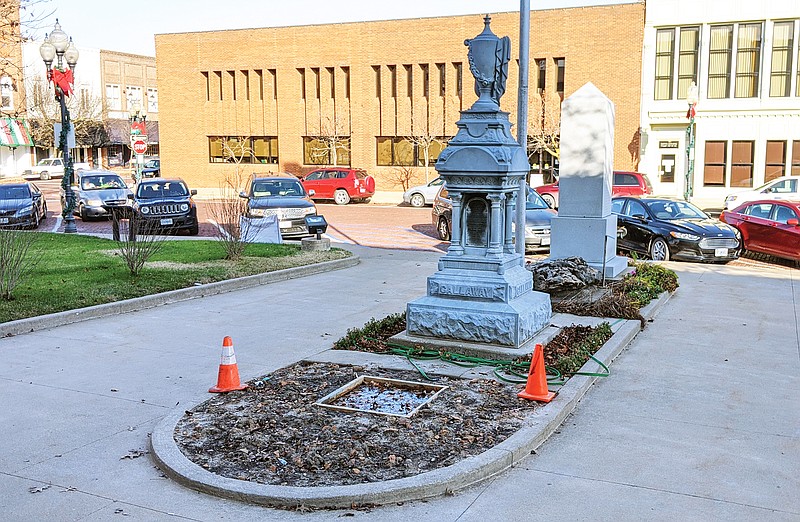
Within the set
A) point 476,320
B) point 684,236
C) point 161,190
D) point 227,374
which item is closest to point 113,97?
point 161,190

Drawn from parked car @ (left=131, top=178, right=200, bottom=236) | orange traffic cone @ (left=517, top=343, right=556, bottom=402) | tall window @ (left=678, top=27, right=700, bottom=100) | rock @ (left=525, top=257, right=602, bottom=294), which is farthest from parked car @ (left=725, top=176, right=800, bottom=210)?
orange traffic cone @ (left=517, top=343, right=556, bottom=402)

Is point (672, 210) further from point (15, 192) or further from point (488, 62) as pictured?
point (15, 192)

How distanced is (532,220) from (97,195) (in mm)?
15827

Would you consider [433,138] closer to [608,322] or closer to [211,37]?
[211,37]

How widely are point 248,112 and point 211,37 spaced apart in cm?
507

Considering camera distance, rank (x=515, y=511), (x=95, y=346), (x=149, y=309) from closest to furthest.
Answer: (x=515, y=511) → (x=95, y=346) → (x=149, y=309)

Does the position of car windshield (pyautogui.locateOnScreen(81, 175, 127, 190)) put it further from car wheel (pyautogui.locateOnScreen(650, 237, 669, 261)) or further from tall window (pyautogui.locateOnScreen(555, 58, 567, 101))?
tall window (pyautogui.locateOnScreen(555, 58, 567, 101))

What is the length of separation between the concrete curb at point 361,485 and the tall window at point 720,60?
109 ft

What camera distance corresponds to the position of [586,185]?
1375 cm

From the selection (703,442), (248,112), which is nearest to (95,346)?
(703,442)

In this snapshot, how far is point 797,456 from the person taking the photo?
5.73 metres

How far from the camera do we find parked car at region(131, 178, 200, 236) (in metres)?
21.2

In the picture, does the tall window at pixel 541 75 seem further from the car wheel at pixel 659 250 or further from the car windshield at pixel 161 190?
the car wheel at pixel 659 250

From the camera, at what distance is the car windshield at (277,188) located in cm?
2114
